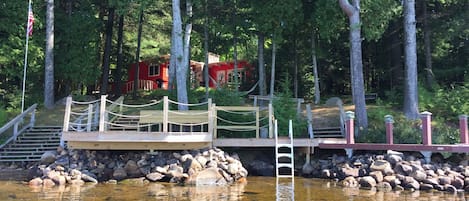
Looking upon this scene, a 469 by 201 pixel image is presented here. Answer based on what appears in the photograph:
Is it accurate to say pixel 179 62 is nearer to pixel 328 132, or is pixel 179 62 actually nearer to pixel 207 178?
pixel 328 132

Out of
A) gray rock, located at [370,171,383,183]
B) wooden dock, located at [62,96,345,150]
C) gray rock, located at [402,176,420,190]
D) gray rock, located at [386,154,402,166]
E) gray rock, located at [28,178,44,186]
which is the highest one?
wooden dock, located at [62,96,345,150]

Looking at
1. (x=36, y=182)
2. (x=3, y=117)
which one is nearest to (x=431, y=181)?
(x=36, y=182)

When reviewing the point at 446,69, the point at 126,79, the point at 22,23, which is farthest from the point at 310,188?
the point at 126,79

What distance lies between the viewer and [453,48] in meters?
25.2

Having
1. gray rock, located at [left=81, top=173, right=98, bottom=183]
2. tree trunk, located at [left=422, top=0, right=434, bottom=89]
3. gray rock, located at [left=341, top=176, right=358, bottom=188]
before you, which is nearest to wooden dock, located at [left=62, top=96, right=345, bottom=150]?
gray rock, located at [left=81, top=173, right=98, bottom=183]

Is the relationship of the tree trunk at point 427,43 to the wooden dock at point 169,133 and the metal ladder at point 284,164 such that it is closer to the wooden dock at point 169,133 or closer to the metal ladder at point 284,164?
the wooden dock at point 169,133

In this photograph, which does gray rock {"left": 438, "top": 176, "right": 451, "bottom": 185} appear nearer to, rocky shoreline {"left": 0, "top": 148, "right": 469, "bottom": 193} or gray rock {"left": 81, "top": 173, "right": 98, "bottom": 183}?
rocky shoreline {"left": 0, "top": 148, "right": 469, "bottom": 193}

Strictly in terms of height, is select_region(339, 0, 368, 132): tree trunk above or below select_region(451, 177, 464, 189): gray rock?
above

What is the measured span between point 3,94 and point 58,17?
4729 mm

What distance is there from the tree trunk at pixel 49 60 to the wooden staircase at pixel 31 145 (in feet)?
15.0

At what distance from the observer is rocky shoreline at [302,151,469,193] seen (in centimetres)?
1233

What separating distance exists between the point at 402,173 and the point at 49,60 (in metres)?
17.6

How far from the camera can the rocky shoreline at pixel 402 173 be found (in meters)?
12.3

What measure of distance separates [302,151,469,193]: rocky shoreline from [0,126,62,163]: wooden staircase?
10.0 m
